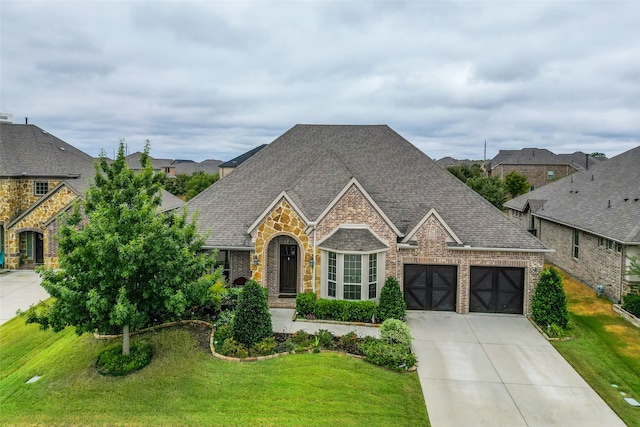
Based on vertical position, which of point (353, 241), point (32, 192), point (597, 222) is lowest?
point (353, 241)

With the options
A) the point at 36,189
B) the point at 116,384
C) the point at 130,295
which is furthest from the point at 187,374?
the point at 36,189

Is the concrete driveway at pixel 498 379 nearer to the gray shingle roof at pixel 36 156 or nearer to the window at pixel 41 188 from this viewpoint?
the gray shingle roof at pixel 36 156

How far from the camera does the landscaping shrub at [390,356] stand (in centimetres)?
1293

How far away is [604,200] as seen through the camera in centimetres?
2433

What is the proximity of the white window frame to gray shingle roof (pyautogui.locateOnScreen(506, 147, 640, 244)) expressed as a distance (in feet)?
37.0

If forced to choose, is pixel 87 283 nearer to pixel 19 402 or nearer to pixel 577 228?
pixel 19 402

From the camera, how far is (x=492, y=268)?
18625 millimetres

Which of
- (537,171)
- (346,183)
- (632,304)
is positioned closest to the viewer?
(632,304)

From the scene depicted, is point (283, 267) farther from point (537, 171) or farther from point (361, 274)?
point (537, 171)

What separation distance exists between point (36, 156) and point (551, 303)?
3392 centimetres

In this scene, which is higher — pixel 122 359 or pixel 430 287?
pixel 430 287

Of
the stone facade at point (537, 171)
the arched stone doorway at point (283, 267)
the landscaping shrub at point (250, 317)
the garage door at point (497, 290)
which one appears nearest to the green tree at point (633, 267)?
the garage door at point (497, 290)

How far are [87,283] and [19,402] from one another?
338cm

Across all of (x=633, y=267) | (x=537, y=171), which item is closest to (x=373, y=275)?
(x=633, y=267)
